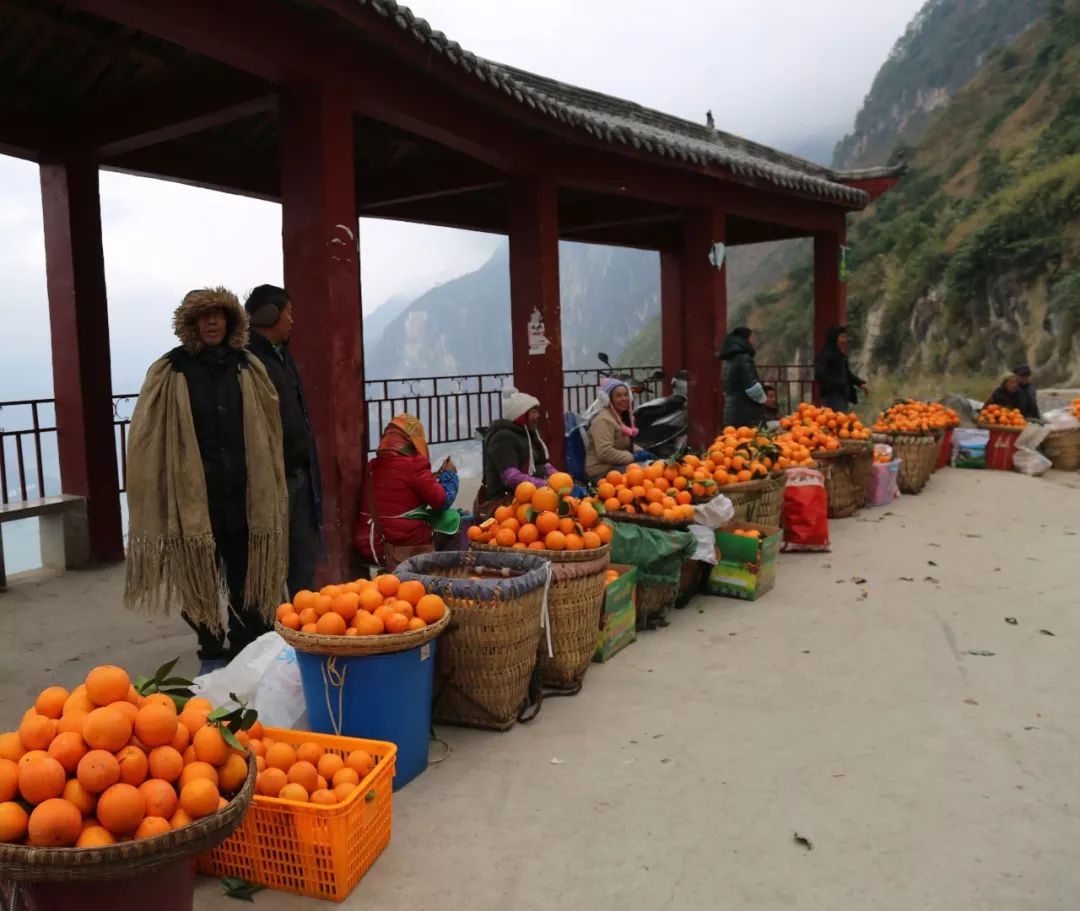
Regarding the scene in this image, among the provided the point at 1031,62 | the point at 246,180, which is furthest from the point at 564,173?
the point at 1031,62

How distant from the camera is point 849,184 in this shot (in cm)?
1279

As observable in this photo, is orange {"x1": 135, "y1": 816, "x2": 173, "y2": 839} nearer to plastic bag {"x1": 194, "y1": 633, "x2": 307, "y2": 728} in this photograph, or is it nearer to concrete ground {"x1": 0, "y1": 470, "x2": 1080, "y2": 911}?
concrete ground {"x1": 0, "y1": 470, "x2": 1080, "y2": 911}

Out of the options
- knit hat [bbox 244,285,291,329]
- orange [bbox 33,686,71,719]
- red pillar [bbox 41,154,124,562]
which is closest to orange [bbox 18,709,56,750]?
orange [bbox 33,686,71,719]

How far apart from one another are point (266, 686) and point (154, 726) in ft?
4.02

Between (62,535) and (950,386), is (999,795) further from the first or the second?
(950,386)

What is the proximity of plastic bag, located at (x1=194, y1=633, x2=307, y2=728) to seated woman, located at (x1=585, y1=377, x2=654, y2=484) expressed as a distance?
11.6 feet

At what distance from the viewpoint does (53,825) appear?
1.83 meters

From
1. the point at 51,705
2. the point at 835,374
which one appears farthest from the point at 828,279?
the point at 51,705

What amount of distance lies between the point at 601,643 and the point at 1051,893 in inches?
91.6

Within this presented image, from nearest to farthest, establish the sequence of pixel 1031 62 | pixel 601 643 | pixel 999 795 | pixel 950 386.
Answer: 1. pixel 999 795
2. pixel 601 643
3. pixel 950 386
4. pixel 1031 62

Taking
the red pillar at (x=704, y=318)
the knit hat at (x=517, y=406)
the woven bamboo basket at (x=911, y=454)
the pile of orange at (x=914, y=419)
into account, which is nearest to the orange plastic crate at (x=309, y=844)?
the knit hat at (x=517, y=406)

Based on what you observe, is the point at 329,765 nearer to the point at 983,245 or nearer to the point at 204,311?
Result: the point at 204,311

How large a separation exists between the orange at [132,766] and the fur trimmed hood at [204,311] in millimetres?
2052

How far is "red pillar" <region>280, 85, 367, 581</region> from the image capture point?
17.0 ft
